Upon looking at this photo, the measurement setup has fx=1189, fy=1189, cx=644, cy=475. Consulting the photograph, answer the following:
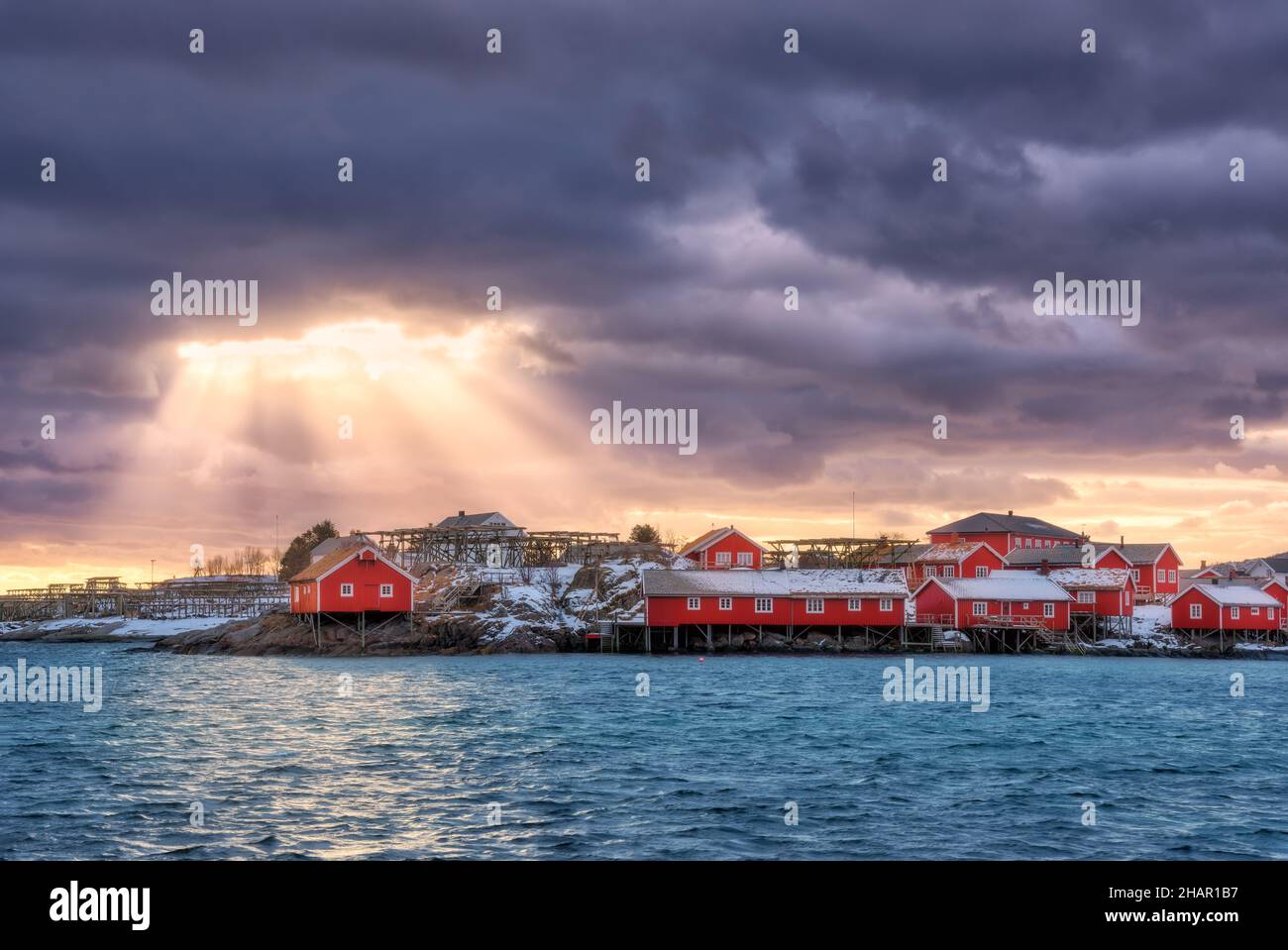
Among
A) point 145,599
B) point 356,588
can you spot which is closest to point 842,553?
point 356,588

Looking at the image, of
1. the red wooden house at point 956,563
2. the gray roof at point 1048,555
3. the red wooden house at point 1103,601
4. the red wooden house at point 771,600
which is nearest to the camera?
the red wooden house at point 771,600

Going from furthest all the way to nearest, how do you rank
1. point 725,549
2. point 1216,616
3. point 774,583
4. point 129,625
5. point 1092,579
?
point 129,625
point 1092,579
point 725,549
point 1216,616
point 774,583

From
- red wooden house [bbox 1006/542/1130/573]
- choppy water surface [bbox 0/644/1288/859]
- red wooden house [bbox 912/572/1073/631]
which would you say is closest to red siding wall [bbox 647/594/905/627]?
red wooden house [bbox 912/572/1073/631]

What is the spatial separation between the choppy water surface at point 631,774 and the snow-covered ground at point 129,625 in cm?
7818

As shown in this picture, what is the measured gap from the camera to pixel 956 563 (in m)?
116

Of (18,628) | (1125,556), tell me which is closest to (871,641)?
(1125,556)

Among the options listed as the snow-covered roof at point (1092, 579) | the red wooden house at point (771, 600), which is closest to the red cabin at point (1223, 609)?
the snow-covered roof at point (1092, 579)

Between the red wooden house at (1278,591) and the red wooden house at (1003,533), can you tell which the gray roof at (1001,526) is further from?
the red wooden house at (1278,591)

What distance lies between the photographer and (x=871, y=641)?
99562mm

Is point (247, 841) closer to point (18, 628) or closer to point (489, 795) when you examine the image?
point (489, 795)

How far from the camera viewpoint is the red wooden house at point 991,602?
345ft

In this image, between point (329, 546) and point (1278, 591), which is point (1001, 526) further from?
point (329, 546)

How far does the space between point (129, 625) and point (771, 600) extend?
3301 inches
